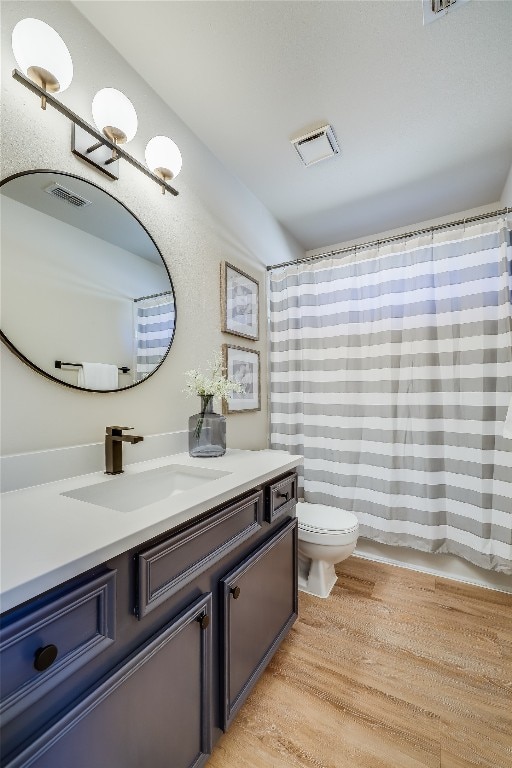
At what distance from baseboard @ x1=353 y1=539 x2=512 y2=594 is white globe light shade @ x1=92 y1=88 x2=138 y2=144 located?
8.50 feet

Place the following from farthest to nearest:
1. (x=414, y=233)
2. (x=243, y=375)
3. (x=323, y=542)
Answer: (x=243, y=375)
(x=414, y=233)
(x=323, y=542)

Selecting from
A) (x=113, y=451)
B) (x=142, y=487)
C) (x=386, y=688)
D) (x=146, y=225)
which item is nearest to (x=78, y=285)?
(x=146, y=225)

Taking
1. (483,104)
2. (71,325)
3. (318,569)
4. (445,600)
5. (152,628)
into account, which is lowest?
(445,600)

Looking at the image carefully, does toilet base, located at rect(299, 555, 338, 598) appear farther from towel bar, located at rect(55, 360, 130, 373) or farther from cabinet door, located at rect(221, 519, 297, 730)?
towel bar, located at rect(55, 360, 130, 373)

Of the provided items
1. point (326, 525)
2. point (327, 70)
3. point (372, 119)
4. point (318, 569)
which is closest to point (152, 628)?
point (326, 525)

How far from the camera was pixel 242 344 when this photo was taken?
213 centimetres

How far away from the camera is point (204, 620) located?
2.89 ft

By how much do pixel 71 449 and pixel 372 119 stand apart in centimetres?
209

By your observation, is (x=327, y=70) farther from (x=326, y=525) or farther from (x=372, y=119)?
(x=326, y=525)

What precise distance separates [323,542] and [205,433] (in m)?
0.87

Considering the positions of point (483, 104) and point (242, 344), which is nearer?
point (483, 104)

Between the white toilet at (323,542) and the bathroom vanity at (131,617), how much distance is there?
546 millimetres

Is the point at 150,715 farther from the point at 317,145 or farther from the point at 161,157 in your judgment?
the point at 317,145

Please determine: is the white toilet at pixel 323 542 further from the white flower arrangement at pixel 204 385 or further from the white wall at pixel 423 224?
the white wall at pixel 423 224
